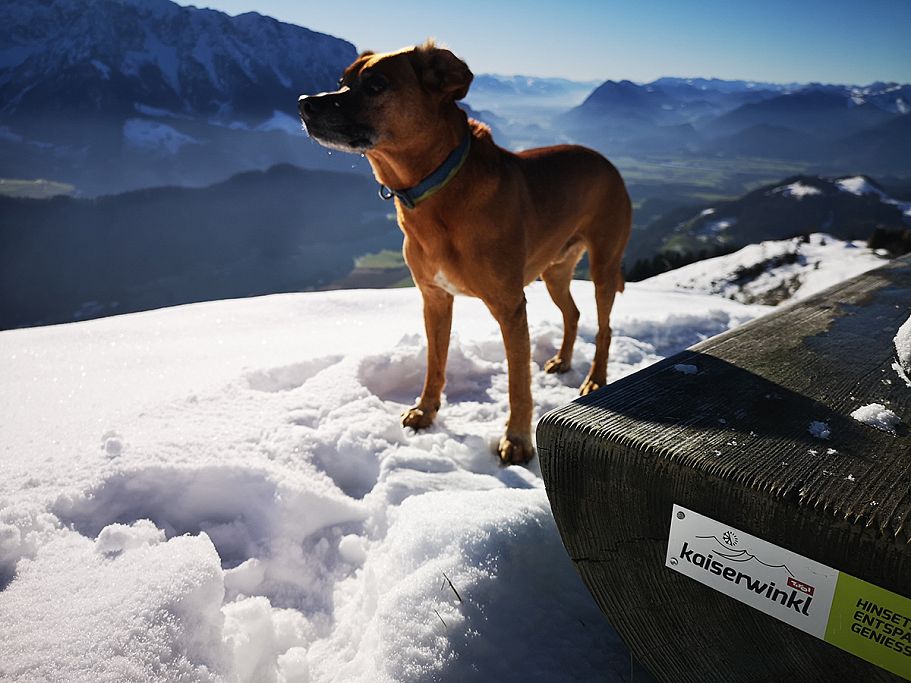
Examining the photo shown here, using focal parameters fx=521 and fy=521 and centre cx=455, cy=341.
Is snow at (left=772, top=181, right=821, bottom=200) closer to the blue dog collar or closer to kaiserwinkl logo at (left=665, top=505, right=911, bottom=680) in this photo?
the blue dog collar

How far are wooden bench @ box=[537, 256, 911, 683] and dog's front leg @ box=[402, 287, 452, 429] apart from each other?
2.05 m

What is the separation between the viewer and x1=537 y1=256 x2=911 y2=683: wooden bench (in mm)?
1016

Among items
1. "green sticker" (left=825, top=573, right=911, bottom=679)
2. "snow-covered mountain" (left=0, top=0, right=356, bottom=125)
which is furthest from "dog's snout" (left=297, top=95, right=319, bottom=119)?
"snow-covered mountain" (left=0, top=0, right=356, bottom=125)

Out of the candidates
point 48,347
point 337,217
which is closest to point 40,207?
point 337,217

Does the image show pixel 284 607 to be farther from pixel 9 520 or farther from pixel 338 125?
pixel 338 125

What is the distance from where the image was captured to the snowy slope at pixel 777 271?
34.1ft

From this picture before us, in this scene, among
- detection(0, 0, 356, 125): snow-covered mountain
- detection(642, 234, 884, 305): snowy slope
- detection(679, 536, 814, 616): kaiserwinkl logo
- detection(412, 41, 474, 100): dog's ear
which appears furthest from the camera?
detection(0, 0, 356, 125): snow-covered mountain

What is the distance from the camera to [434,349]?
12.1 ft

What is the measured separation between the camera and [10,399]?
3281 mm

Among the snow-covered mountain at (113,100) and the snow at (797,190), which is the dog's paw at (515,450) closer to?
the snow at (797,190)

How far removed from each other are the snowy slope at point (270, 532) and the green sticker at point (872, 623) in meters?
0.77

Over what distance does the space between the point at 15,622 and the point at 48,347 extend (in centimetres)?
357

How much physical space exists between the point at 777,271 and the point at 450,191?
12072 millimetres

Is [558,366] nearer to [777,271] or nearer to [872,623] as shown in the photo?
[872,623]
